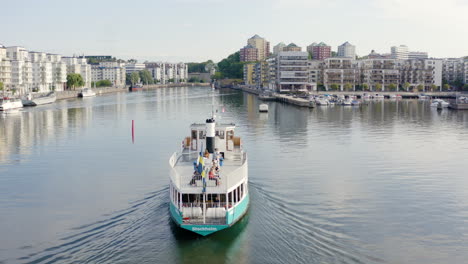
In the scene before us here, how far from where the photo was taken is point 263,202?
2844 cm

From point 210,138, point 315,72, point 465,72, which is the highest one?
point 465,72

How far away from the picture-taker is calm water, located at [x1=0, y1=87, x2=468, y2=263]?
21.2m

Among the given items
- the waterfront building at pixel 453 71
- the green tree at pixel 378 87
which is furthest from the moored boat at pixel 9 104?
the waterfront building at pixel 453 71

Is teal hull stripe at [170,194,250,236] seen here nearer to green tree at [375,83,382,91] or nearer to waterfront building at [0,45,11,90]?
waterfront building at [0,45,11,90]

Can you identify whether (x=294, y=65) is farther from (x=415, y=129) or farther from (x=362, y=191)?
(x=362, y=191)

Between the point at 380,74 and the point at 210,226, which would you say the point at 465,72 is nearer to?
the point at 380,74

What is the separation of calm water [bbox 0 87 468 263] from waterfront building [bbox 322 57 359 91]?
114816mm

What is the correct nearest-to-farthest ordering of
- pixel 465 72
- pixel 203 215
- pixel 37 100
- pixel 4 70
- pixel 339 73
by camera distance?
pixel 203 215
pixel 37 100
pixel 4 70
pixel 339 73
pixel 465 72

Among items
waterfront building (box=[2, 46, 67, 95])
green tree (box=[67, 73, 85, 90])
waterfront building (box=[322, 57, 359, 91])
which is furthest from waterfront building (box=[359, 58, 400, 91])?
waterfront building (box=[2, 46, 67, 95])

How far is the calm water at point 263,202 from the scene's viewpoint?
21.2 meters

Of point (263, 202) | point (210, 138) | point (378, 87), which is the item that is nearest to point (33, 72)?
point (378, 87)

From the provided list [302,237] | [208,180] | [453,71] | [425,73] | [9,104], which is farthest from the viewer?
[453,71]

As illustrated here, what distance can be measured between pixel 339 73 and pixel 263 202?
5844 inches

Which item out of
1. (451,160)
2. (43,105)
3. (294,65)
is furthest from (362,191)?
(294,65)
